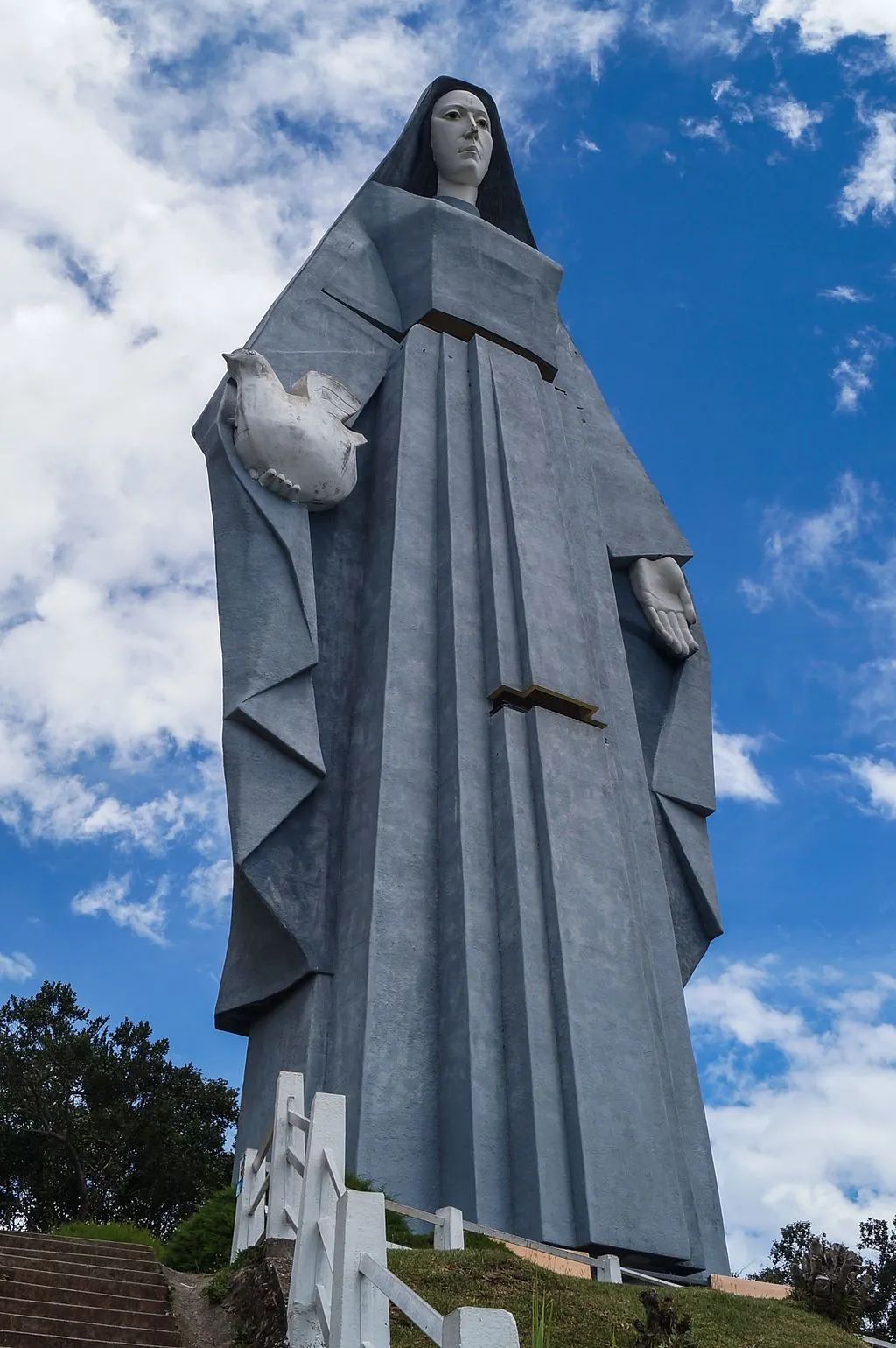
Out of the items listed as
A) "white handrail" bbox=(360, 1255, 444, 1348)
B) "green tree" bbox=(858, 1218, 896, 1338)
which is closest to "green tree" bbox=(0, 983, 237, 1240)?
"green tree" bbox=(858, 1218, 896, 1338)

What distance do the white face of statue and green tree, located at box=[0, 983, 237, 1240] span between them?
1626 cm

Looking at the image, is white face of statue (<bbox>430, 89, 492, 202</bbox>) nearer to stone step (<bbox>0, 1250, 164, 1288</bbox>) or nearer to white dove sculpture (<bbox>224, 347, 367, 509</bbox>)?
white dove sculpture (<bbox>224, 347, 367, 509</bbox>)

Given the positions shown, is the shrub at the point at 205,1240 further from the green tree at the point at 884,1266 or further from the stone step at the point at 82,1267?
the green tree at the point at 884,1266

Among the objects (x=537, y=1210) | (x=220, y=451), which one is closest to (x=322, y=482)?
(x=220, y=451)

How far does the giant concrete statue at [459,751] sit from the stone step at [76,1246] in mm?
3237

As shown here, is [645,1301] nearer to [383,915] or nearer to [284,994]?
[383,915]

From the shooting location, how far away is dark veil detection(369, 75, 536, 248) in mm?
18984

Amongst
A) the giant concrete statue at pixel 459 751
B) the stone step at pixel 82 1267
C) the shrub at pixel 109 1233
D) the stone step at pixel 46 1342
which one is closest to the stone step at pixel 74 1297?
the stone step at pixel 82 1267

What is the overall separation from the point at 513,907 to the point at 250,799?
259 centimetres

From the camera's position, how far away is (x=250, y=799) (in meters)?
12.4

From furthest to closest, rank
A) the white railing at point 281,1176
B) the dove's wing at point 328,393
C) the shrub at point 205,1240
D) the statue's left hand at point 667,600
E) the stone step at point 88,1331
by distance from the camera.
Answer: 1. the statue's left hand at point 667,600
2. the dove's wing at point 328,393
3. the shrub at point 205,1240
4. the white railing at point 281,1176
5. the stone step at point 88,1331

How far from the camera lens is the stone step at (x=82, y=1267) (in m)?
7.07

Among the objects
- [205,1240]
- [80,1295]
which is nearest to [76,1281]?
[80,1295]

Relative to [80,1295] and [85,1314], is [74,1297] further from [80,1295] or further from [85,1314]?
[85,1314]
